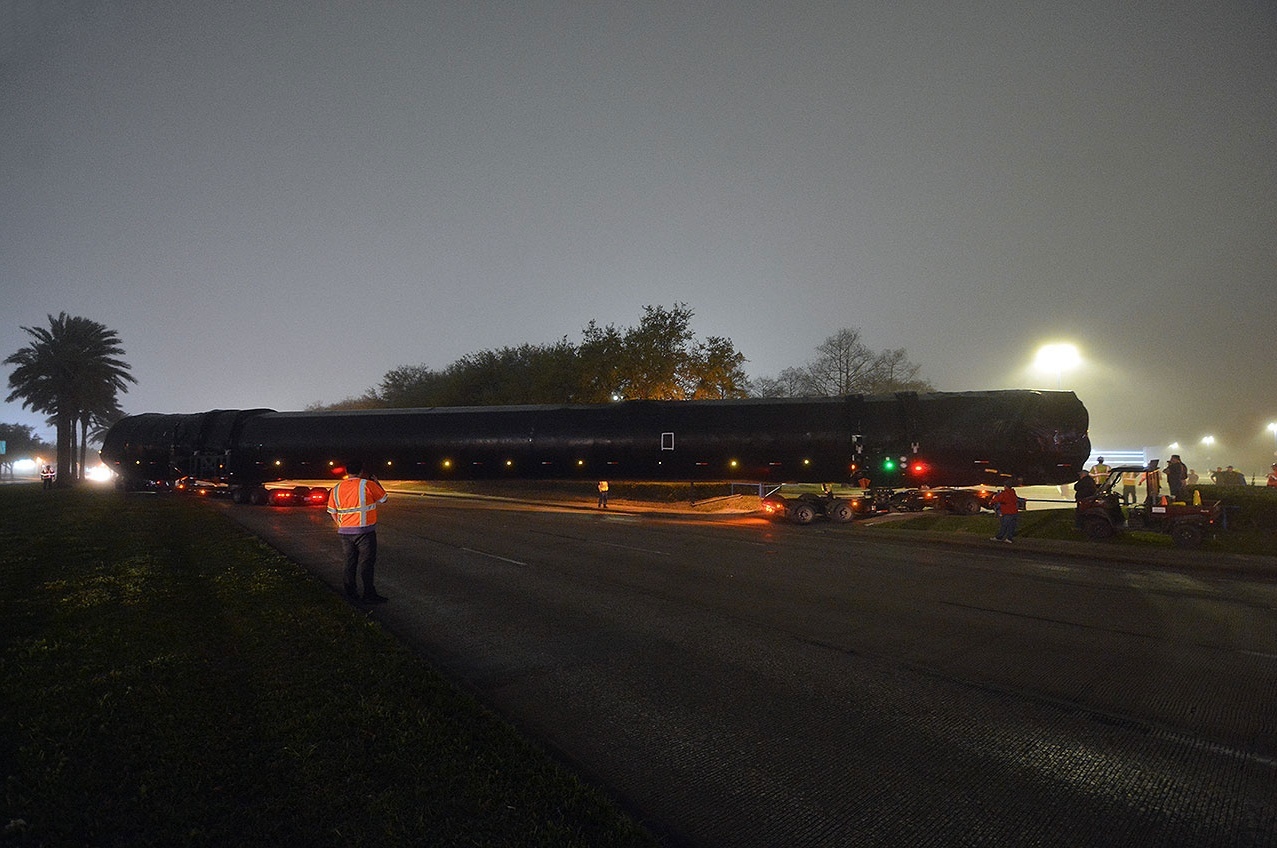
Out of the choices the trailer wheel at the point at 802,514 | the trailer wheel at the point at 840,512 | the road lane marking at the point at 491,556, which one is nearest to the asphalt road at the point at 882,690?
the road lane marking at the point at 491,556

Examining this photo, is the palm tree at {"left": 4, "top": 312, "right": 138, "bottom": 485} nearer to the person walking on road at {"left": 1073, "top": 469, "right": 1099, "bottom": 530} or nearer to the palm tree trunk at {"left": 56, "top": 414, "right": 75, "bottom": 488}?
the palm tree trunk at {"left": 56, "top": 414, "right": 75, "bottom": 488}

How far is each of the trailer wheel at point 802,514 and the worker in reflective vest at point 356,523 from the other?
16.2m

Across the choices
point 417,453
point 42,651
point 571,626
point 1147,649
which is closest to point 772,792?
point 571,626

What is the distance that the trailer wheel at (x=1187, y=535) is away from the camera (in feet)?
48.8

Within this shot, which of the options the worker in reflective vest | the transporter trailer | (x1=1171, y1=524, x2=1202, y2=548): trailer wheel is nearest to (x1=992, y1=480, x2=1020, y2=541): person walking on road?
the transporter trailer

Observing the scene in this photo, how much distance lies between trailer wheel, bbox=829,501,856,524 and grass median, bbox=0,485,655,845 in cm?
1798

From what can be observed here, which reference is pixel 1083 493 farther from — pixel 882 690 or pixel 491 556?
pixel 491 556

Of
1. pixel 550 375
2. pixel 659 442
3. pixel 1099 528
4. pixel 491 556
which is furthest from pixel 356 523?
pixel 550 375

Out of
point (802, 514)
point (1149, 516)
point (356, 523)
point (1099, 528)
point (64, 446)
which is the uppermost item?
point (64, 446)

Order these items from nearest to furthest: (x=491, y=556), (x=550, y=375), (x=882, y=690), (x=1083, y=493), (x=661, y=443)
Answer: (x=882, y=690)
(x=491, y=556)
(x=1083, y=493)
(x=661, y=443)
(x=550, y=375)

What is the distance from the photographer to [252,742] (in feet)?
13.8

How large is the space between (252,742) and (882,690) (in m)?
5.05

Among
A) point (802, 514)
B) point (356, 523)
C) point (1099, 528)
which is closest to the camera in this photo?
point (356, 523)

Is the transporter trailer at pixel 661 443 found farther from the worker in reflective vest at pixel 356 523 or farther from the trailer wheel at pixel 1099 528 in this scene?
the worker in reflective vest at pixel 356 523
